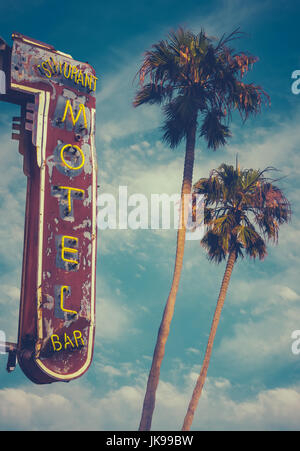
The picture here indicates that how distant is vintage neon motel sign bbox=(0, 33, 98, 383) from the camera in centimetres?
2850

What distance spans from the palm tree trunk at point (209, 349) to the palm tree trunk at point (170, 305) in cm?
235

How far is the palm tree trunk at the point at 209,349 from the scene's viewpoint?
103 feet

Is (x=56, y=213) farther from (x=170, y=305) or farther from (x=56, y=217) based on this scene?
(x=170, y=305)

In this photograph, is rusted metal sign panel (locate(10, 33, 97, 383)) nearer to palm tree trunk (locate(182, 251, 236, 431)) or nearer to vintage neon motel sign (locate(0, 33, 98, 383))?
vintage neon motel sign (locate(0, 33, 98, 383))

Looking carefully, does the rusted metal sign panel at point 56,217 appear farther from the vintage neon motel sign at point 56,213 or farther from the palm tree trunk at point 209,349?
the palm tree trunk at point 209,349

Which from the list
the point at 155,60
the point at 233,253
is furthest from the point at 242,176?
the point at 155,60

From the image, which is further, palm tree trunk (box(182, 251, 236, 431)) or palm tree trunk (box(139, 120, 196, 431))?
palm tree trunk (box(182, 251, 236, 431))

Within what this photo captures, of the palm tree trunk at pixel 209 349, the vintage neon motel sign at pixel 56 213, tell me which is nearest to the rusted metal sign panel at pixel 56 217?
the vintage neon motel sign at pixel 56 213

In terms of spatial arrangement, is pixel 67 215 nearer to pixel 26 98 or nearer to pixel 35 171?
pixel 35 171

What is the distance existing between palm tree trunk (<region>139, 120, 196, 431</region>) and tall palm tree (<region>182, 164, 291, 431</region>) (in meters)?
2.65

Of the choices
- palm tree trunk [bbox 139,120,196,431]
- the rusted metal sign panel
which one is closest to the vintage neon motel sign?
the rusted metal sign panel

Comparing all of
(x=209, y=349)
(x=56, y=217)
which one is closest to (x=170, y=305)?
(x=209, y=349)

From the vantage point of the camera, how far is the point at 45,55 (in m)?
31.7

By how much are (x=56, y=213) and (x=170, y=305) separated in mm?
6012
